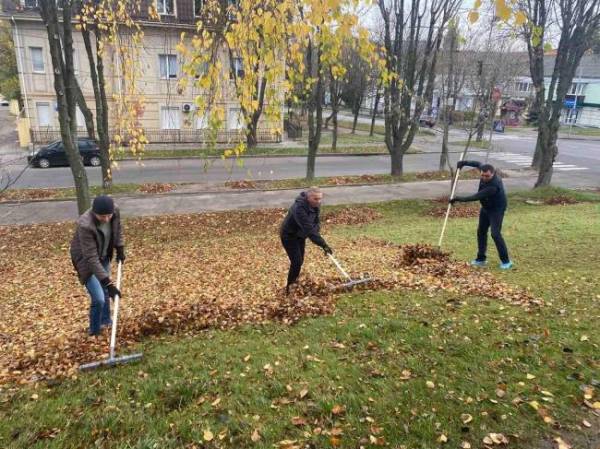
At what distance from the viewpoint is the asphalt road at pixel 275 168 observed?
73.0ft

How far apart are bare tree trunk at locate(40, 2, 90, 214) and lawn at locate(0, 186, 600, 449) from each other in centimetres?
403

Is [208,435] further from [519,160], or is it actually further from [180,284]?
[519,160]

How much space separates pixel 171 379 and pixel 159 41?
30.7 metres

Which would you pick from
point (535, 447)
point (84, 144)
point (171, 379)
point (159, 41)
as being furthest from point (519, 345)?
point (159, 41)

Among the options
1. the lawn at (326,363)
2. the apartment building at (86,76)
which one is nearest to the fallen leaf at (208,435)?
the lawn at (326,363)

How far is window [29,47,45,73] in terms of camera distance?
30.4 meters

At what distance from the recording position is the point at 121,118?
32.6 ft

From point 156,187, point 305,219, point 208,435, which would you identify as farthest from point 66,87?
point 208,435

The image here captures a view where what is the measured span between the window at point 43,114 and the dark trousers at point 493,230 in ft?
106

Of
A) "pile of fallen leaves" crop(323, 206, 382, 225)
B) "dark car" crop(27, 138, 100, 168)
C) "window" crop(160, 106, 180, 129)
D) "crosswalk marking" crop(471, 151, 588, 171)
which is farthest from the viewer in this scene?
"window" crop(160, 106, 180, 129)

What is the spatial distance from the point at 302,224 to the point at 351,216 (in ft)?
29.3

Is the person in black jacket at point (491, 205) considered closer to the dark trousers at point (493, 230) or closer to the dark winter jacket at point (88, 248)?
the dark trousers at point (493, 230)

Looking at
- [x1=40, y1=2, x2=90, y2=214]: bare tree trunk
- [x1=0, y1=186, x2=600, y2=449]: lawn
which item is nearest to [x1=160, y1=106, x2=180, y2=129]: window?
[x1=40, y1=2, x2=90, y2=214]: bare tree trunk

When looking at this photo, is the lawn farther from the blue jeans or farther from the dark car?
the dark car
